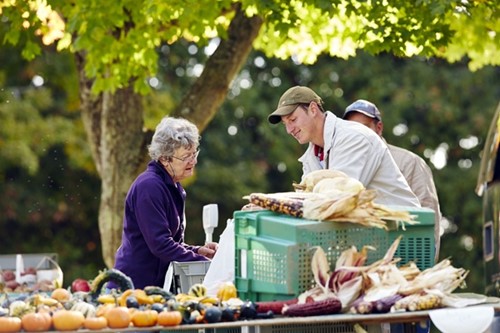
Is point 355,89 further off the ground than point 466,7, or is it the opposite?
point 355,89

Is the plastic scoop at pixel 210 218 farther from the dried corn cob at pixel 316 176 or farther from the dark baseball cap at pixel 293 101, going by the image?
the dried corn cob at pixel 316 176

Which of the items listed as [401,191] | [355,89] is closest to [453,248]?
[355,89]

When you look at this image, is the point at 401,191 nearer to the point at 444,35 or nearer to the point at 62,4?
the point at 444,35

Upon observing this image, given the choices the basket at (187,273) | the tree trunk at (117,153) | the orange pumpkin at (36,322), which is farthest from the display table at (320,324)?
the tree trunk at (117,153)

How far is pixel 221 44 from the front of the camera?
15.6 m

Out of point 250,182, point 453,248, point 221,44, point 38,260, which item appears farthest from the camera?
point 453,248

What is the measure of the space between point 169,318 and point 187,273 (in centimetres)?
149

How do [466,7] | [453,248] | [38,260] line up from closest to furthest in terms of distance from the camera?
[466,7] → [38,260] → [453,248]

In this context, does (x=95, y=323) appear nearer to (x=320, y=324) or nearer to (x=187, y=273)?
(x=320, y=324)

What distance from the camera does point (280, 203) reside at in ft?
26.7

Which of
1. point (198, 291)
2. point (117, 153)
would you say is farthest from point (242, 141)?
point (198, 291)

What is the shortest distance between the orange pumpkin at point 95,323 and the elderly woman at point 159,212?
169cm

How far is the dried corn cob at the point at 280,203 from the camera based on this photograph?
8031 mm

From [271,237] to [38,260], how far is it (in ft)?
20.3
